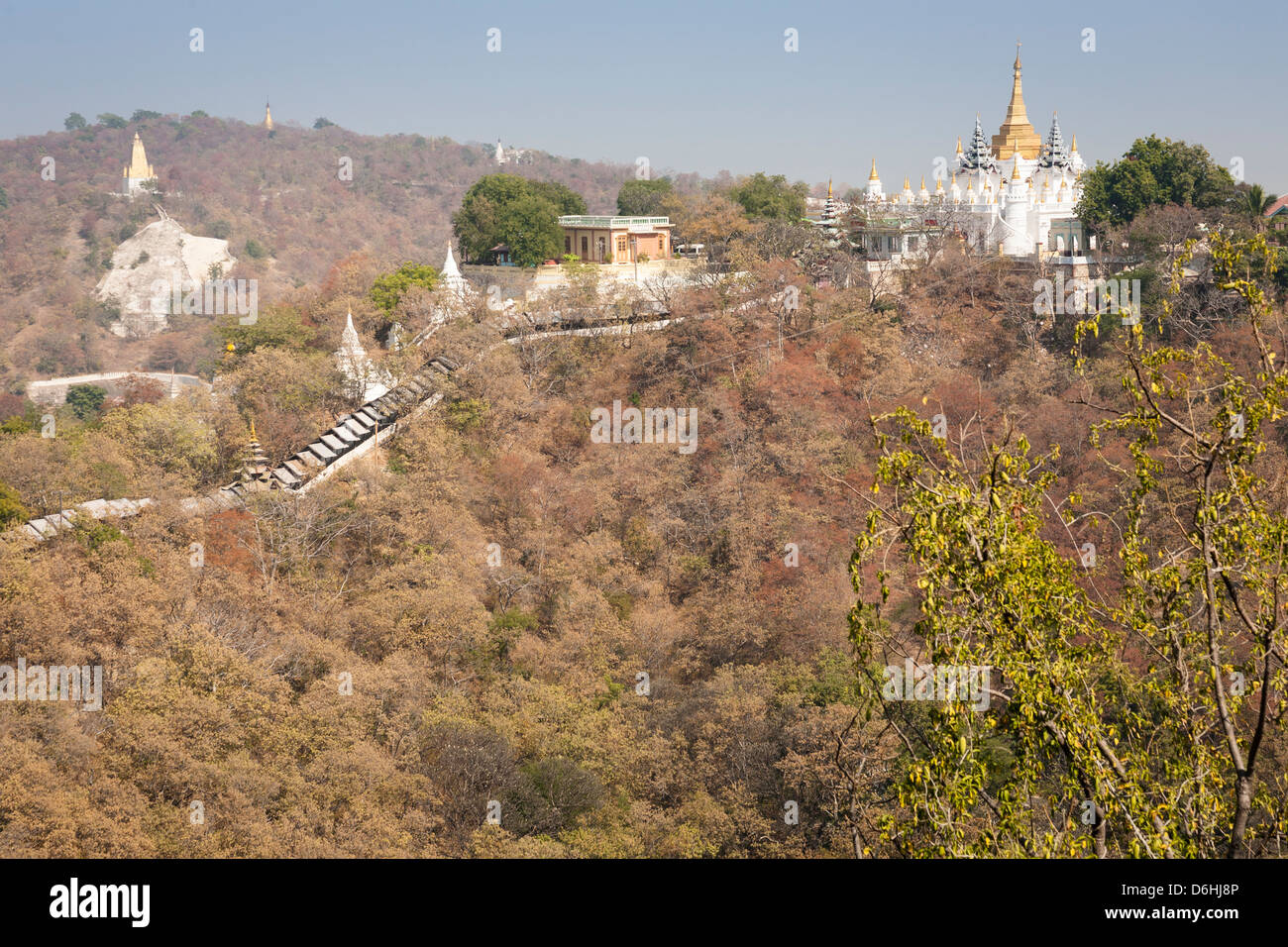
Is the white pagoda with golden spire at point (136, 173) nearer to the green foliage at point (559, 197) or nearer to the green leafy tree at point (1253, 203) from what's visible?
the green foliage at point (559, 197)

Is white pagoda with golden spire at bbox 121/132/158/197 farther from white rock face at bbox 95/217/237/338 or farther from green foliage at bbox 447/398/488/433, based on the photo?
green foliage at bbox 447/398/488/433

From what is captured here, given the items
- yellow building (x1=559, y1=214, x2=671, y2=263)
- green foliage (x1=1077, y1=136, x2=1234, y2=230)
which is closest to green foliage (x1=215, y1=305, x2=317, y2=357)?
yellow building (x1=559, y1=214, x2=671, y2=263)

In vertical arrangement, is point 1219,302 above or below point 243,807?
above

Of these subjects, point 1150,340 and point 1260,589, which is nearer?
point 1260,589

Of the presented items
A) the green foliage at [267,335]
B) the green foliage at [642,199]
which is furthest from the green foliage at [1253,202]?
the green foliage at [267,335]

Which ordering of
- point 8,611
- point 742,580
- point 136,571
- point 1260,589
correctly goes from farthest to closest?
point 742,580, point 136,571, point 8,611, point 1260,589
